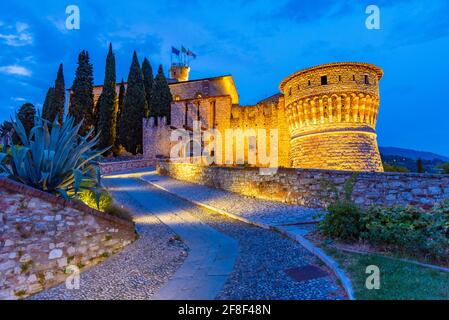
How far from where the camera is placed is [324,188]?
1006 cm

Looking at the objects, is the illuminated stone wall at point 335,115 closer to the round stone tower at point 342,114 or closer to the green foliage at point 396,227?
the round stone tower at point 342,114

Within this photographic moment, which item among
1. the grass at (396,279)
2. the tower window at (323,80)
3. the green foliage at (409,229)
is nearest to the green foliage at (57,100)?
the tower window at (323,80)

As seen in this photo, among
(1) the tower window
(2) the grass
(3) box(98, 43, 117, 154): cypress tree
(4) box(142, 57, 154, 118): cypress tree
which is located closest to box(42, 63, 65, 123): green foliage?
(3) box(98, 43, 117, 154): cypress tree

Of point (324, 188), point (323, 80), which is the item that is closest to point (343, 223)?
point (324, 188)

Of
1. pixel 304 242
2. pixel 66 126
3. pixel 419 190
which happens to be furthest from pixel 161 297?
pixel 419 190

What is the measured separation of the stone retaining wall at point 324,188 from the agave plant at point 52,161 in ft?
25.0

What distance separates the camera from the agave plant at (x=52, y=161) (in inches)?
229

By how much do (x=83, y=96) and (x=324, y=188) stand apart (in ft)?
105

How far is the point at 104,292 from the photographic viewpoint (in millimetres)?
4176

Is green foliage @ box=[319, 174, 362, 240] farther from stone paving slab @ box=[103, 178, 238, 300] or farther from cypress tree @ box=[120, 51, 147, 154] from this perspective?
cypress tree @ box=[120, 51, 147, 154]

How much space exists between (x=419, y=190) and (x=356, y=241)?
442 centimetres

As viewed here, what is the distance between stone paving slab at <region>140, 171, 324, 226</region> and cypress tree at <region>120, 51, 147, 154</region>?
17479mm

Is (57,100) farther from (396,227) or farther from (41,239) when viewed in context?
(396,227)
